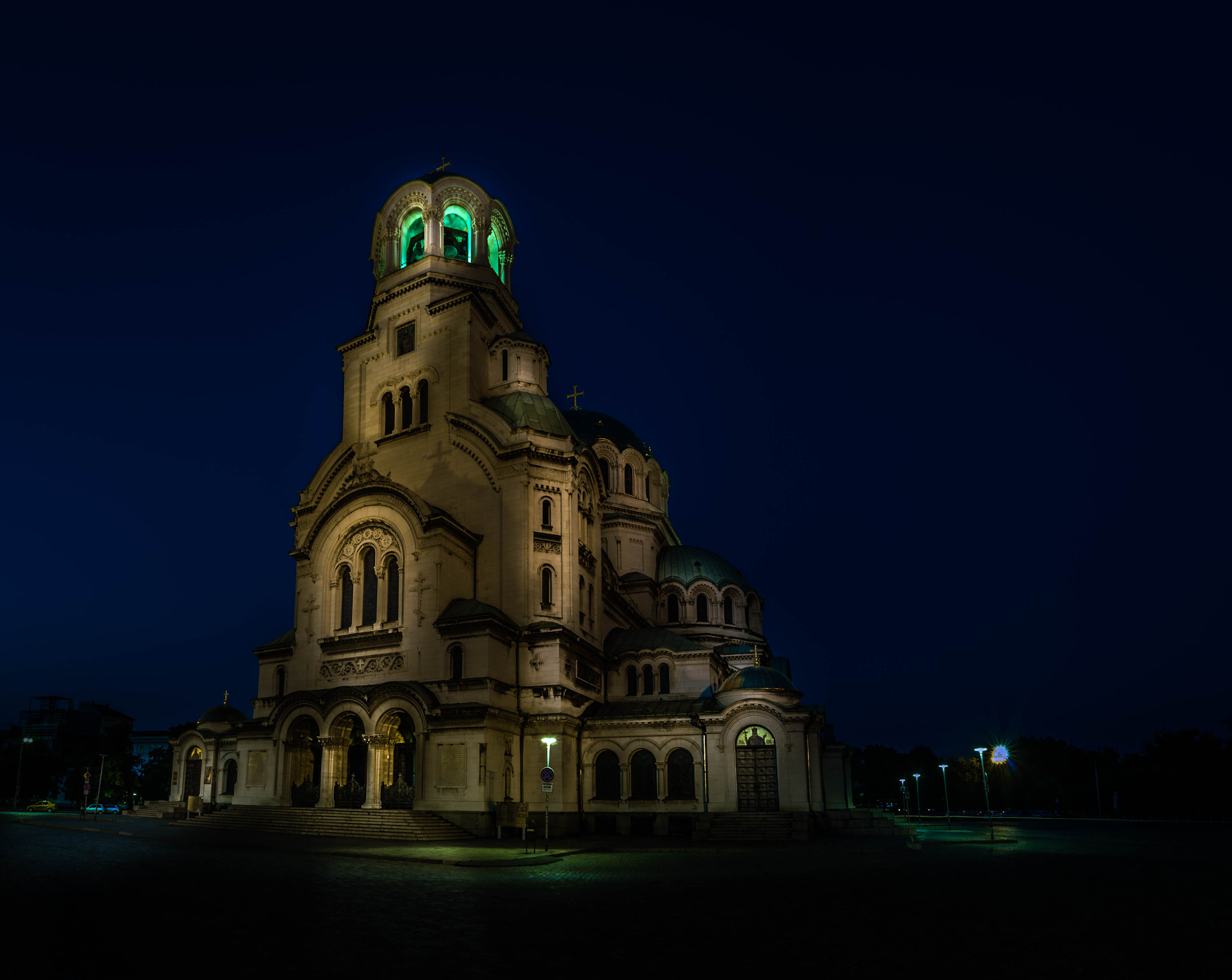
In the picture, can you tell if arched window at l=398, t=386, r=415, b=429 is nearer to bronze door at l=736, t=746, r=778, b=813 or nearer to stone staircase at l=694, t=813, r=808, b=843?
bronze door at l=736, t=746, r=778, b=813

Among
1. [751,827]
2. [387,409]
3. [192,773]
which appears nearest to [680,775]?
[751,827]

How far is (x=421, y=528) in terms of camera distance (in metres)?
39.0

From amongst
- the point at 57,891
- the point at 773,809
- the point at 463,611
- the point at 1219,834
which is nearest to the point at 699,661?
the point at 773,809

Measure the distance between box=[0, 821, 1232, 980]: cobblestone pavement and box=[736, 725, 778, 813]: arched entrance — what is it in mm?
13835

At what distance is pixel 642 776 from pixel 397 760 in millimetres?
10172

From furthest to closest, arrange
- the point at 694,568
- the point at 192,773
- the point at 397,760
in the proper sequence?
1. the point at 694,568
2. the point at 192,773
3. the point at 397,760

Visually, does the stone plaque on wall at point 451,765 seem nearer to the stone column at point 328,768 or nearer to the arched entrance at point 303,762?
the stone column at point 328,768

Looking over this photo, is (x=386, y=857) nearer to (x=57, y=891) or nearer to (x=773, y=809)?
(x=57, y=891)

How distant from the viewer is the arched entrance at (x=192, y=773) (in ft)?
148

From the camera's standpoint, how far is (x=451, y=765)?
34938mm

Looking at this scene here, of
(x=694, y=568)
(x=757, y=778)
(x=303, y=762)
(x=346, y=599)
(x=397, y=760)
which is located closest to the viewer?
(x=757, y=778)

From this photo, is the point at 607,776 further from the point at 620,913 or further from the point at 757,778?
the point at 620,913

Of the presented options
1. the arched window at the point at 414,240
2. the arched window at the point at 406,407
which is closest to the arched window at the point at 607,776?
the arched window at the point at 406,407

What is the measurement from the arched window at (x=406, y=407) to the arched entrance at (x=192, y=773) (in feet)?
61.8
